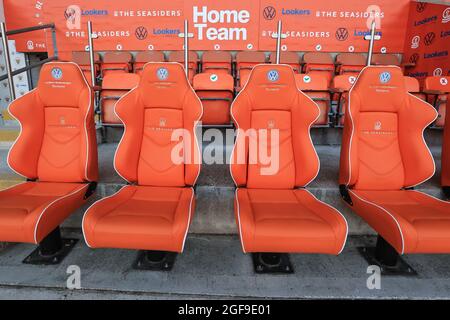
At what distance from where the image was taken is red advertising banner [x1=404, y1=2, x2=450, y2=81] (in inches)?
166

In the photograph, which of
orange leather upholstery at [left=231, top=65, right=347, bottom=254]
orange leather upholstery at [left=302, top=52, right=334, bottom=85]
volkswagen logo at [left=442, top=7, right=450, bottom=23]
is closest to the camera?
orange leather upholstery at [left=231, top=65, right=347, bottom=254]

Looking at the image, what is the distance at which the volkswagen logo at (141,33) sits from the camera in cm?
489

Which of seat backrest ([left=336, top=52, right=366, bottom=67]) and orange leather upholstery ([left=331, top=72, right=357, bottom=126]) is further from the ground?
seat backrest ([left=336, top=52, right=366, bottom=67])

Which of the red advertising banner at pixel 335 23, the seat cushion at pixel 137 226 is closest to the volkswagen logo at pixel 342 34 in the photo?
the red advertising banner at pixel 335 23

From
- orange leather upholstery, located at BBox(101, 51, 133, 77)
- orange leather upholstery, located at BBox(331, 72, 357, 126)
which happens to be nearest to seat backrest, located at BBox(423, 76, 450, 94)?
orange leather upholstery, located at BBox(331, 72, 357, 126)

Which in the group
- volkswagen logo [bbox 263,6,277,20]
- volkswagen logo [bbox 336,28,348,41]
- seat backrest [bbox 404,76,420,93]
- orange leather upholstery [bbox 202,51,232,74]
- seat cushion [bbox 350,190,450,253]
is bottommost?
seat cushion [bbox 350,190,450,253]

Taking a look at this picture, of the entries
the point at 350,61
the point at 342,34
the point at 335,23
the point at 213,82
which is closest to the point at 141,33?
the point at 213,82

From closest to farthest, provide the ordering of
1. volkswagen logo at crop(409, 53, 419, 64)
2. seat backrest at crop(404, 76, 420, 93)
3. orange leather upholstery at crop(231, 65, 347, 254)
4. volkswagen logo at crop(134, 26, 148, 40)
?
orange leather upholstery at crop(231, 65, 347, 254) < seat backrest at crop(404, 76, 420, 93) < volkswagen logo at crop(409, 53, 419, 64) < volkswagen logo at crop(134, 26, 148, 40)

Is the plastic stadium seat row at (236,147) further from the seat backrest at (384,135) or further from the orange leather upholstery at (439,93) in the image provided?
the orange leather upholstery at (439,93)

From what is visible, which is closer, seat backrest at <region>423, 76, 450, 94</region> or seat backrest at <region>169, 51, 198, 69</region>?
seat backrest at <region>423, 76, 450, 94</region>

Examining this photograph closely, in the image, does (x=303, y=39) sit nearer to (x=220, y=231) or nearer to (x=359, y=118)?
(x=359, y=118)

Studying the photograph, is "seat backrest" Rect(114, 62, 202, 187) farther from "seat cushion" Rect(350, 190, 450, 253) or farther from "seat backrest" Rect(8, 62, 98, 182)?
"seat cushion" Rect(350, 190, 450, 253)

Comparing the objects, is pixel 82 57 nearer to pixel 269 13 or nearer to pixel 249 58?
pixel 249 58

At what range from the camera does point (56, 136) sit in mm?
1823
